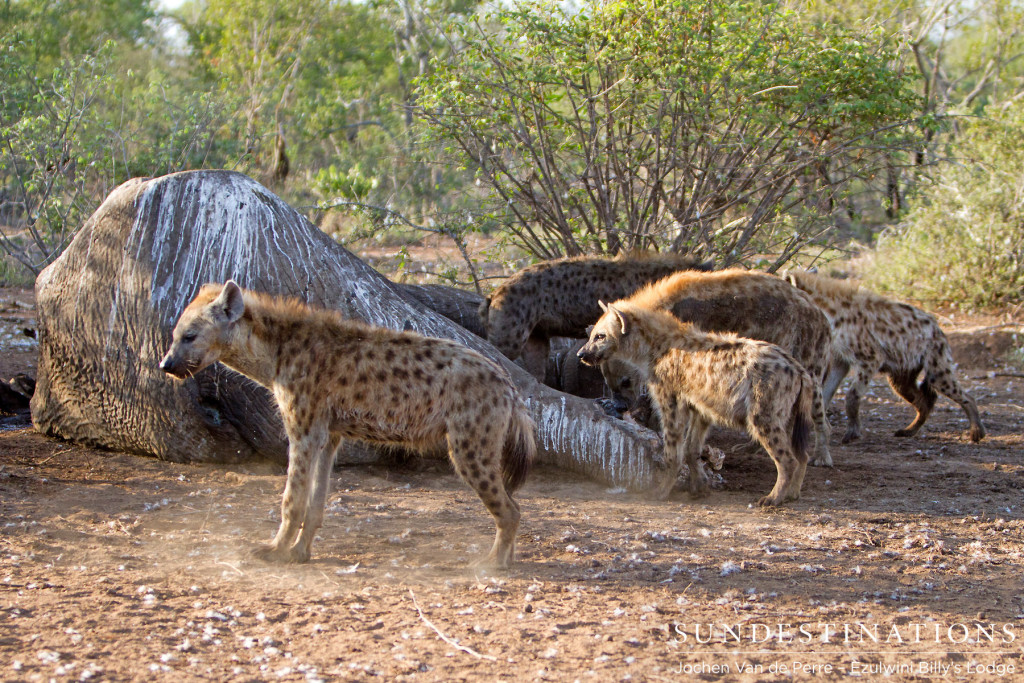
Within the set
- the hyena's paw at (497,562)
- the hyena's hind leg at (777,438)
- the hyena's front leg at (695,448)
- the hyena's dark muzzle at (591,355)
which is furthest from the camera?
the hyena's dark muzzle at (591,355)

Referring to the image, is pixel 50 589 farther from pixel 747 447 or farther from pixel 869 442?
pixel 869 442

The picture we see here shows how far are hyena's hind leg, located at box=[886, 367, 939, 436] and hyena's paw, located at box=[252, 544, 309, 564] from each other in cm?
434

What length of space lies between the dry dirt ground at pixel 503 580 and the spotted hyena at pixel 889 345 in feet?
3.71

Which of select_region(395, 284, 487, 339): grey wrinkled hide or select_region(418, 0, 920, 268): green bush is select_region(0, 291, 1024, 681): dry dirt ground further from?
select_region(418, 0, 920, 268): green bush

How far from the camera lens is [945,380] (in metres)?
6.71

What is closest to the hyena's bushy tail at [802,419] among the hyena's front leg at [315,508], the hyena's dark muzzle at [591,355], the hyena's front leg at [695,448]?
the hyena's front leg at [695,448]


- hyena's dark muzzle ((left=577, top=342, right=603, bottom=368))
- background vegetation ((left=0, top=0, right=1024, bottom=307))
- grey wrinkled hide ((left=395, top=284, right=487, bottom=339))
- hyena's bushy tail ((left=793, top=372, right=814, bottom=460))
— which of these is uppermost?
background vegetation ((left=0, top=0, right=1024, bottom=307))

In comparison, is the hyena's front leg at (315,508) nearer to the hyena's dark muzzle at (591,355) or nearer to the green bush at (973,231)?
the hyena's dark muzzle at (591,355)

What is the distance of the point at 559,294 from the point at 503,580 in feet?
10.4

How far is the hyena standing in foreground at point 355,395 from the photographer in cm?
390

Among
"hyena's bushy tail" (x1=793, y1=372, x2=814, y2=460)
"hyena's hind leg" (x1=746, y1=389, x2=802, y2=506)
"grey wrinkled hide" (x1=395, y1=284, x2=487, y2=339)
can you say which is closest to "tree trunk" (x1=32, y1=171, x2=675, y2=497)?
"hyena's hind leg" (x1=746, y1=389, x2=802, y2=506)

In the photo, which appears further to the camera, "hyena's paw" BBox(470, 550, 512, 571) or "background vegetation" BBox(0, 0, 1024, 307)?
"background vegetation" BBox(0, 0, 1024, 307)

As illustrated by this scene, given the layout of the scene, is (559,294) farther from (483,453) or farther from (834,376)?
(483,453)

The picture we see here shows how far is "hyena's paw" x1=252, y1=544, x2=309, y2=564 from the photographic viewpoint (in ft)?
13.0
